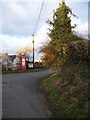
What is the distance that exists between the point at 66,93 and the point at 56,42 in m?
9.53

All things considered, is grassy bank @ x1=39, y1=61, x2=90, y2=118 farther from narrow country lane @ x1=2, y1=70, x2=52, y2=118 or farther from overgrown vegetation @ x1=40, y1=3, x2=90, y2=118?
narrow country lane @ x1=2, y1=70, x2=52, y2=118

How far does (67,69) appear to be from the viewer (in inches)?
687

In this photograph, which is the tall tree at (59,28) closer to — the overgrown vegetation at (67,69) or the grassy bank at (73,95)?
the overgrown vegetation at (67,69)

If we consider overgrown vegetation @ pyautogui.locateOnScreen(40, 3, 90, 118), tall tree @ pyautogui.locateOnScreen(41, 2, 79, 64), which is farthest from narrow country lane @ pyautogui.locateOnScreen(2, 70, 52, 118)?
tall tree @ pyautogui.locateOnScreen(41, 2, 79, 64)

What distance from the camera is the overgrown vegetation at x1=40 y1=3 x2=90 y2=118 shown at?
475 inches

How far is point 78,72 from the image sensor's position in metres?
15.7

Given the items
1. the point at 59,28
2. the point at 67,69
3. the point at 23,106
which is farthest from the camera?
the point at 59,28

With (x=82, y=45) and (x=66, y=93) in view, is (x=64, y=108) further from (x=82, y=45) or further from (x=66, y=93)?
(x=82, y=45)

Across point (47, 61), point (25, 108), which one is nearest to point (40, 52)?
point (47, 61)

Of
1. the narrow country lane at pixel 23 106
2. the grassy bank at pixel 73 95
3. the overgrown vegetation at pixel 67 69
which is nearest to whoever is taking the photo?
the grassy bank at pixel 73 95

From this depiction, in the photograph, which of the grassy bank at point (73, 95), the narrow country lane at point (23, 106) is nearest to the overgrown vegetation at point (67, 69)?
the grassy bank at point (73, 95)

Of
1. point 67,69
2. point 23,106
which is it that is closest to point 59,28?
point 67,69

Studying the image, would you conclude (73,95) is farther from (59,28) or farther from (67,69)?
(59,28)

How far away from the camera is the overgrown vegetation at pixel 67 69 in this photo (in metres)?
12.1
